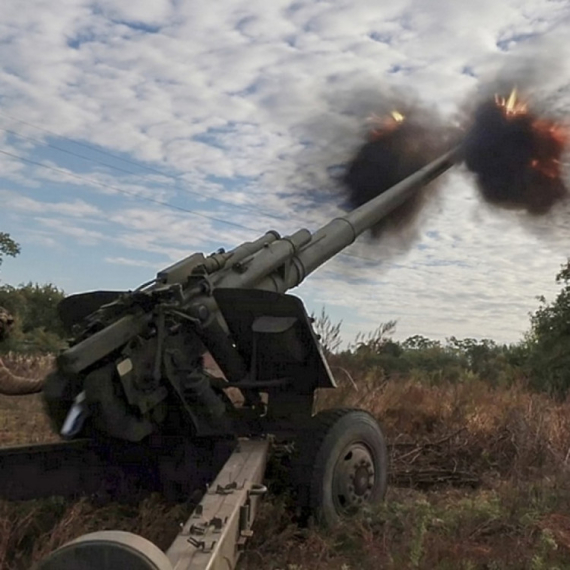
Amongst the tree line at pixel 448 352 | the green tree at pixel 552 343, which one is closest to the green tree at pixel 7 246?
the tree line at pixel 448 352

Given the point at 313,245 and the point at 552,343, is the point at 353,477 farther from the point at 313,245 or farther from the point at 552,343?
the point at 552,343

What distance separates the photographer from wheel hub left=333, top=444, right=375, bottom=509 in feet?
16.6

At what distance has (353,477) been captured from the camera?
203 inches

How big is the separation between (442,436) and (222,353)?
13.5 feet

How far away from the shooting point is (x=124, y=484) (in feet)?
17.0

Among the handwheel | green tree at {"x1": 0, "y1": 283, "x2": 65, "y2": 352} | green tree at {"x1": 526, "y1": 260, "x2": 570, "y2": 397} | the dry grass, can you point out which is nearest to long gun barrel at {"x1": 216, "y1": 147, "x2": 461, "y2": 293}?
the dry grass

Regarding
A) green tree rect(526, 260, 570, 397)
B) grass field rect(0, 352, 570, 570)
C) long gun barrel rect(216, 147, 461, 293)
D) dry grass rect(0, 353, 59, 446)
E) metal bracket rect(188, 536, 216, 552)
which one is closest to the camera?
metal bracket rect(188, 536, 216, 552)

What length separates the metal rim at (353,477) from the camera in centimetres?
504

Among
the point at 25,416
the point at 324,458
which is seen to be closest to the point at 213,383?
the point at 324,458

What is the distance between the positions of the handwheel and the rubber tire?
8.29 feet

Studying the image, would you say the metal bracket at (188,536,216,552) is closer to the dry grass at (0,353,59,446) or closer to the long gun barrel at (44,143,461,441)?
the long gun barrel at (44,143,461,441)

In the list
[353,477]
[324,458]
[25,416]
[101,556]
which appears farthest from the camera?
[25,416]

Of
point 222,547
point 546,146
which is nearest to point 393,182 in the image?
point 546,146

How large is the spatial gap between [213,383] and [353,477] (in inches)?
41.5
